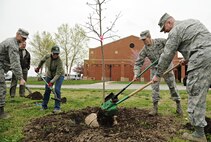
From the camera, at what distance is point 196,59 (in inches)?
142

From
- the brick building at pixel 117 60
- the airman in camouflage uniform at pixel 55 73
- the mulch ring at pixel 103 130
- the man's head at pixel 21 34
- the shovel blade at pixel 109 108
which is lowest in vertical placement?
the mulch ring at pixel 103 130

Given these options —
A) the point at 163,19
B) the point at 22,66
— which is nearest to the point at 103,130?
the point at 163,19

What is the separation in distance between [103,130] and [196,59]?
7.00 ft

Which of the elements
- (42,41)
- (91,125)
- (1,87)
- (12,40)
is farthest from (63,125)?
(42,41)

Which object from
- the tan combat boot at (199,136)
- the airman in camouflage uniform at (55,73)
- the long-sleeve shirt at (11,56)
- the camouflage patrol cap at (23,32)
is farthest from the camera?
the airman in camouflage uniform at (55,73)

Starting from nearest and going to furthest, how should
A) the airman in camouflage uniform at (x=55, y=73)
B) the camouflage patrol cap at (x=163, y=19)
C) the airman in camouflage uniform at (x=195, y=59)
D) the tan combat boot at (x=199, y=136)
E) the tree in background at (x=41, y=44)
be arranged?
the airman in camouflage uniform at (x=195, y=59) < the tan combat boot at (x=199, y=136) < the camouflage patrol cap at (x=163, y=19) < the airman in camouflage uniform at (x=55, y=73) < the tree in background at (x=41, y=44)

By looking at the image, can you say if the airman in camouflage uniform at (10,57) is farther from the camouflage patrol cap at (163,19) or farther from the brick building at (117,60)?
the brick building at (117,60)

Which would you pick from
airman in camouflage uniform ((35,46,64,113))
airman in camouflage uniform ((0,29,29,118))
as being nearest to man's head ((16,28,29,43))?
airman in camouflage uniform ((0,29,29,118))

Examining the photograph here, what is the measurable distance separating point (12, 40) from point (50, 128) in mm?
2429

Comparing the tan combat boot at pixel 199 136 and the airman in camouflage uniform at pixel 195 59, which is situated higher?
the airman in camouflage uniform at pixel 195 59

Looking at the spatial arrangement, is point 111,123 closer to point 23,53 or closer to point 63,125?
point 63,125

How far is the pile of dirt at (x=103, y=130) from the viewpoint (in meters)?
3.80

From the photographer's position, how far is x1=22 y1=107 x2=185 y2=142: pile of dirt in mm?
3799

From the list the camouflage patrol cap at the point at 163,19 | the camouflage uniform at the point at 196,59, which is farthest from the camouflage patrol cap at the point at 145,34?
the camouflage uniform at the point at 196,59
